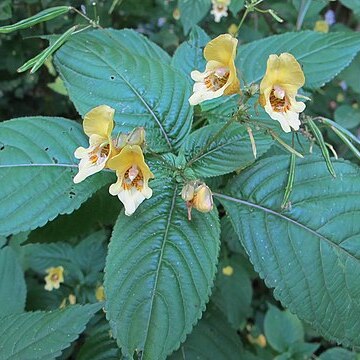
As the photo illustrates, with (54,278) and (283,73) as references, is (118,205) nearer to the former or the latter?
(283,73)

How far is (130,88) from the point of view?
1037 millimetres

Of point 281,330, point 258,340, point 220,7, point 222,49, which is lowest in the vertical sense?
point 258,340

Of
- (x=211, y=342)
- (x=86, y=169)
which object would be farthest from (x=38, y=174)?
(x=211, y=342)

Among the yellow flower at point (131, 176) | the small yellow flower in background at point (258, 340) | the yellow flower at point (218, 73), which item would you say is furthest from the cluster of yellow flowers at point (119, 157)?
the small yellow flower in background at point (258, 340)

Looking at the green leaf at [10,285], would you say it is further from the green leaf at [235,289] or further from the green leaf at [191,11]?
the green leaf at [191,11]

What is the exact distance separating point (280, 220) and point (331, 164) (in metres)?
0.12

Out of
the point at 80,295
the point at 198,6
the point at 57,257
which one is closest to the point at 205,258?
the point at 80,295

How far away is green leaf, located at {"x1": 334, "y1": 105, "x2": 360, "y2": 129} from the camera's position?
1.81 meters

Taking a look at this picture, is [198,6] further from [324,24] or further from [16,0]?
[16,0]

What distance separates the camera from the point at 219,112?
1.11 meters

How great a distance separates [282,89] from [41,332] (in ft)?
1.81

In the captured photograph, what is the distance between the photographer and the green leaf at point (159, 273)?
0.84 m

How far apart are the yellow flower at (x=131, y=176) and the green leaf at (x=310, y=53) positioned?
0.39 m

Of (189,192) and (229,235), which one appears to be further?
(229,235)
